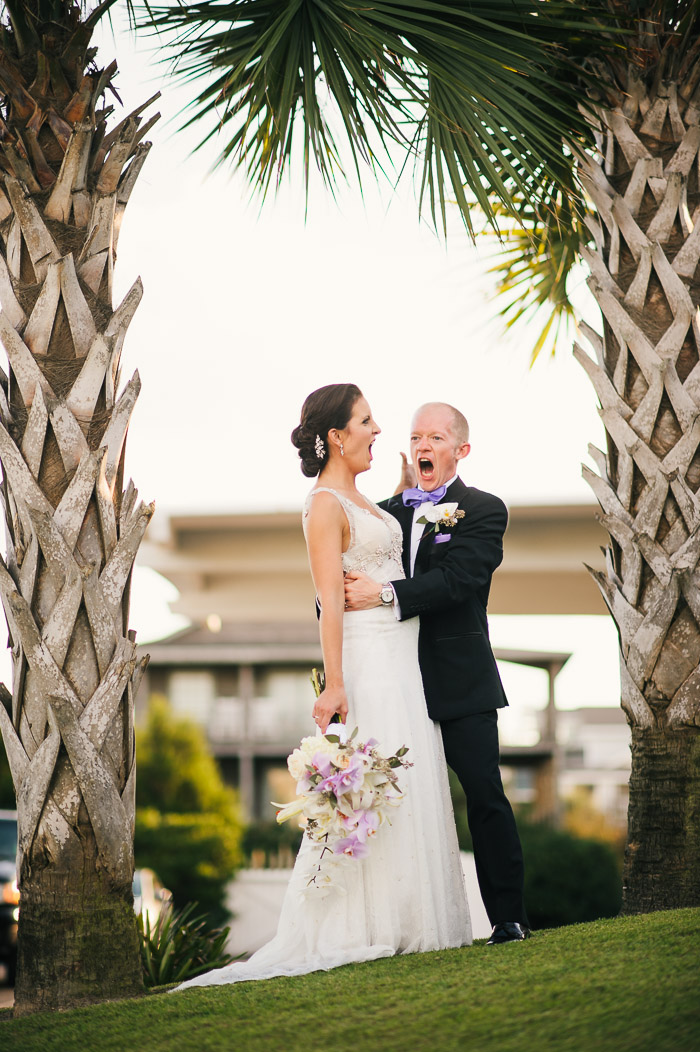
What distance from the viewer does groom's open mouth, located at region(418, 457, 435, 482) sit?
4.61 metres

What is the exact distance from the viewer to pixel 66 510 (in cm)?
378

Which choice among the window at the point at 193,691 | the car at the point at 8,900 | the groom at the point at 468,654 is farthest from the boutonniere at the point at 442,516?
the window at the point at 193,691

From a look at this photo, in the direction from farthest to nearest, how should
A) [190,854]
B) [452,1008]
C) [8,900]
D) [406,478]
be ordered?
[190,854], [8,900], [406,478], [452,1008]

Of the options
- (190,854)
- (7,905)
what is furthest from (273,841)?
(7,905)

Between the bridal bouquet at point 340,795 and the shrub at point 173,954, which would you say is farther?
the shrub at point 173,954

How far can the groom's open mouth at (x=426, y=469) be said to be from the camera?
15.1ft

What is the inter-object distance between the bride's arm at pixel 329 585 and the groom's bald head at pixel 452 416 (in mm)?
684

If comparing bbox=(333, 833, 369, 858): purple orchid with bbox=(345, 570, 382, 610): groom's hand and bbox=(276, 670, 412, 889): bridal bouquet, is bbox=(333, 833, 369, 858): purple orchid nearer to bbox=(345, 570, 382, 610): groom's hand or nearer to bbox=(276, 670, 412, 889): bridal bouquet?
bbox=(276, 670, 412, 889): bridal bouquet

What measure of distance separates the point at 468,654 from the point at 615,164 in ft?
8.06

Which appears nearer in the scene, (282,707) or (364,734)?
(364,734)

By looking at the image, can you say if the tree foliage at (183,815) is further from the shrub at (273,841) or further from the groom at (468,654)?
the groom at (468,654)

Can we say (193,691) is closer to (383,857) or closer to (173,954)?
(173,954)

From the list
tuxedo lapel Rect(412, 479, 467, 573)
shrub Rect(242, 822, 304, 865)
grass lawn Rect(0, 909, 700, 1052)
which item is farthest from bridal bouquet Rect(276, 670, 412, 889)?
→ shrub Rect(242, 822, 304, 865)

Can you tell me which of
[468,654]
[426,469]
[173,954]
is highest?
[426,469]
